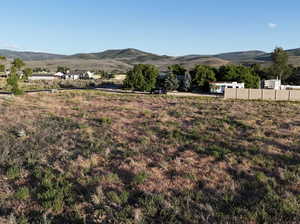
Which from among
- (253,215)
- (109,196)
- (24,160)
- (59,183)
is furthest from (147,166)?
(24,160)

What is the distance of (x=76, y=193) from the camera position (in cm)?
725

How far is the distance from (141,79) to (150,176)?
55.6 m

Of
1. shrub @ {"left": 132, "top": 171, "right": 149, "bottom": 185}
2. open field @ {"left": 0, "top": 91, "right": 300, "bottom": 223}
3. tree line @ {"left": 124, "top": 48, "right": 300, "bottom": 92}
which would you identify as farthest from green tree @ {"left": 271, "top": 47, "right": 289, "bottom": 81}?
shrub @ {"left": 132, "top": 171, "right": 149, "bottom": 185}

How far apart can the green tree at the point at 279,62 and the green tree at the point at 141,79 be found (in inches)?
1681

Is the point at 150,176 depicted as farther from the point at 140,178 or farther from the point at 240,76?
the point at 240,76

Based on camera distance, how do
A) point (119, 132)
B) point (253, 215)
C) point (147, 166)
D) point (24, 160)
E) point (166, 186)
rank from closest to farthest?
point (253, 215) → point (166, 186) → point (147, 166) → point (24, 160) → point (119, 132)

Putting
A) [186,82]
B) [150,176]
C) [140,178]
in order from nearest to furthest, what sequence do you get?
[140,178]
[150,176]
[186,82]

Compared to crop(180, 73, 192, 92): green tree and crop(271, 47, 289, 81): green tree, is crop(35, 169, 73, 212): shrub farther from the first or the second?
crop(271, 47, 289, 81): green tree

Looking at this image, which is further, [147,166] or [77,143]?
[77,143]

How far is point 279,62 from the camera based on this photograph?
8019 centimetres

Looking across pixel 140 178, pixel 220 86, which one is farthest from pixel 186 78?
pixel 140 178

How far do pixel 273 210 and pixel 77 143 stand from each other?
359 inches

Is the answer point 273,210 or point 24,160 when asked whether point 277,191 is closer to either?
point 273,210

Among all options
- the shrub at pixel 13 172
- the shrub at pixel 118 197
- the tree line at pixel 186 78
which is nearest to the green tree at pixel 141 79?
the tree line at pixel 186 78
